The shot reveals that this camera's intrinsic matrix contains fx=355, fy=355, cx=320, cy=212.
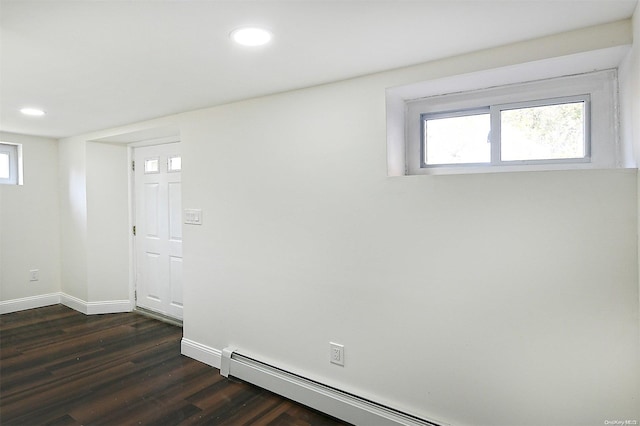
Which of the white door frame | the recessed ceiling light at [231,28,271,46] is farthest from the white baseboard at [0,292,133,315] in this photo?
the recessed ceiling light at [231,28,271,46]

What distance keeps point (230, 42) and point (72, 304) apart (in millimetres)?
4269

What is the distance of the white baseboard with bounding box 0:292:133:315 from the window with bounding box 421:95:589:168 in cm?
395

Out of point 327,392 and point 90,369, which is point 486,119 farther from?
point 90,369

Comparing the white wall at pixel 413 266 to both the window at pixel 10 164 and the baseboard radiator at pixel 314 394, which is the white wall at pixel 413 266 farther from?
the window at pixel 10 164

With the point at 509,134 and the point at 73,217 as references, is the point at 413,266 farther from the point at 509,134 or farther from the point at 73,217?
the point at 73,217

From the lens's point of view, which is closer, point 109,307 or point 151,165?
point 151,165

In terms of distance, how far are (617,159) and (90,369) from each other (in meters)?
3.74

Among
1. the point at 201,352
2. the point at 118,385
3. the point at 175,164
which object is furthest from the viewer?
the point at 175,164

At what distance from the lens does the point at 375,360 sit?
82.9 inches

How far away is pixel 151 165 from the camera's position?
4.08 m

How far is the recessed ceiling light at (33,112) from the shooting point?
294cm

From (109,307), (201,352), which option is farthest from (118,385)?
(109,307)

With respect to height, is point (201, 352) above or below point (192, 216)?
below

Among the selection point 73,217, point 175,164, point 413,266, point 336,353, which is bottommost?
point 336,353
